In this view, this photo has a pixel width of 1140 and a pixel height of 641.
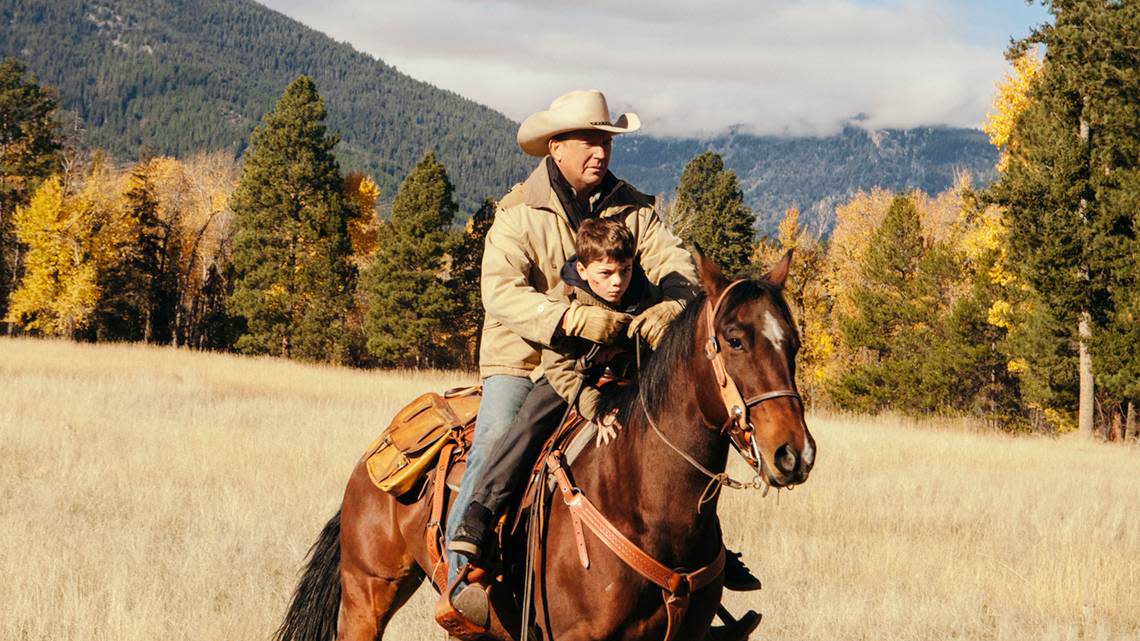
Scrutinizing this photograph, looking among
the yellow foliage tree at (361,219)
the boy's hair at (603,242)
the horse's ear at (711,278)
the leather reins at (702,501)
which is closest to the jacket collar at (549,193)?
the boy's hair at (603,242)

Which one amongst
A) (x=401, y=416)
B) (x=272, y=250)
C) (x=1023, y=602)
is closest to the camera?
(x=401, y=416)

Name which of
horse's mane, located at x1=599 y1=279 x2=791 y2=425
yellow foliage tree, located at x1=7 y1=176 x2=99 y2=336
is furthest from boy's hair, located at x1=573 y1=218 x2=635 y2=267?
yellow foliage tree, located at x1=7 y1=176 x2=99 y2=336

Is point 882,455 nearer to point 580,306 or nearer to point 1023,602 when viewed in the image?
point 1023,602

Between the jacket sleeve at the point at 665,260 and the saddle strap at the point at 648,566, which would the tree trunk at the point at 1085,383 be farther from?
the saddle strap at the point at 648,566

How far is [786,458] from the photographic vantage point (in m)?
2.74

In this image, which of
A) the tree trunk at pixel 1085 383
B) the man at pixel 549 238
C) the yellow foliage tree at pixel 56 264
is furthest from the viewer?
the yellow foliage tree at pixel 56 264

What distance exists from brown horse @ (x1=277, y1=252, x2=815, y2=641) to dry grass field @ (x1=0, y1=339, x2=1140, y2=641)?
312cm

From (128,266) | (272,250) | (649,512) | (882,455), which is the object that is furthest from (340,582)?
(128,266)

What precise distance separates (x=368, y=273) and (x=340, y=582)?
34.1 metres

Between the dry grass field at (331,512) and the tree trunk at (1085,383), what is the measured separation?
6212 mm

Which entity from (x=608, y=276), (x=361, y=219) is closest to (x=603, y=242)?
(x=608, y=276)

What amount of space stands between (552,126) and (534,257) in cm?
55

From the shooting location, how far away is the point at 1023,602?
7332 mm

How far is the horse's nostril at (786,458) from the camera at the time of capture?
2.71 meters
